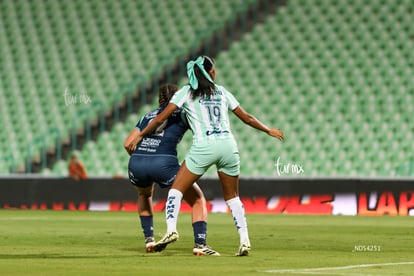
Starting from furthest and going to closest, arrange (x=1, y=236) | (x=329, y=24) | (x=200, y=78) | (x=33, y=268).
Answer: (x=329, y=24)
(x=1, y=236)
(x=200, y=78)
(x=33, y=268)

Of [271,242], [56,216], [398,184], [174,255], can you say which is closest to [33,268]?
[174,255]

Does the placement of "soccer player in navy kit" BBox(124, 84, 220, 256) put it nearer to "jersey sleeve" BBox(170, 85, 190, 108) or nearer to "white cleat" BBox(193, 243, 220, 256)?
"white cleat" BBox(193, 243, 220, 256)

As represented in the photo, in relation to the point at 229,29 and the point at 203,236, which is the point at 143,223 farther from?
the point at 229,29

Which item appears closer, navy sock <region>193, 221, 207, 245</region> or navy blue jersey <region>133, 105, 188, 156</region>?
navy sock <region>193, 221, 207, 245</region>

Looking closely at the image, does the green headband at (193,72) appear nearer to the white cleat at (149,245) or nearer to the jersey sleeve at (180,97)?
the jersey sleeve at (180,97)

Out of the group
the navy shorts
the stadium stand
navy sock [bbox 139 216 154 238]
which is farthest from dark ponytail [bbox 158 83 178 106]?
the stadium stand

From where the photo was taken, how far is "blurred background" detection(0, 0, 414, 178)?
25.3 metres

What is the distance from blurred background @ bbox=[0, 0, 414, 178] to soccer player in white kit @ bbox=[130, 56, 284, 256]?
12.3m

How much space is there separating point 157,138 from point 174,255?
132 cm

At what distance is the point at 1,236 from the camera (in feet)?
48.8

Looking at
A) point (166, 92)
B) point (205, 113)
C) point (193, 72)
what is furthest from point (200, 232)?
point (193, 72)

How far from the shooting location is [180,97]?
1130cm

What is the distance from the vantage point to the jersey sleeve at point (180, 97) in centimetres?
1127

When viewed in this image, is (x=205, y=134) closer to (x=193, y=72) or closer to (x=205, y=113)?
(x=205, y=113)
